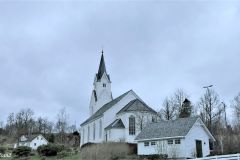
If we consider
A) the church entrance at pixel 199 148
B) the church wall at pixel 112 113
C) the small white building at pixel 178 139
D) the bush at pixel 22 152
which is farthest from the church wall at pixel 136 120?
the bush at pixel 22 152

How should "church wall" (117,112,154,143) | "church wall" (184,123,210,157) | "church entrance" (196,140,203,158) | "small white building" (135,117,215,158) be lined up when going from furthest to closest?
"church wall" (117,112,154,143), "church entrance" (196,140,203,158), "church wall" (184,123,210,157), "small white building" (135,117,215,158)

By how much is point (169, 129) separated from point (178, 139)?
220cm

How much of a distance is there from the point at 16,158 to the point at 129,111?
61.6ft

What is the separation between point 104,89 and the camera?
229 ft

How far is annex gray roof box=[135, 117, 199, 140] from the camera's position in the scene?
3716 cm

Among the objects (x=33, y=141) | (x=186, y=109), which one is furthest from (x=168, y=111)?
(x=33, y=141)

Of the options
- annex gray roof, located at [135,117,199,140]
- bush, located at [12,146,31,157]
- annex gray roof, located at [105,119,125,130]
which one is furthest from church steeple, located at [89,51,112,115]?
annex gray roof, located at [135,117,199,140]

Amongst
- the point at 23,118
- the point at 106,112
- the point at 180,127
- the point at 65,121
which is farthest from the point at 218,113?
the point at 23,118

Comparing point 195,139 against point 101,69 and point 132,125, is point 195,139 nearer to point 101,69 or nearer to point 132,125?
point 132,125

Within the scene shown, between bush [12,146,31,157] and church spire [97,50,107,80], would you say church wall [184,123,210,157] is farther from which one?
church spire [97,50,107,80]

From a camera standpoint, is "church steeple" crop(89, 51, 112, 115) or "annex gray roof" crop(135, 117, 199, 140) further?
"church steeple" crop(89, 51, 112, 115)

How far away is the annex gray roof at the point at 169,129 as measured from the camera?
1463 inches

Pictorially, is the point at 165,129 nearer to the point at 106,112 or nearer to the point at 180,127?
the point at 180,127

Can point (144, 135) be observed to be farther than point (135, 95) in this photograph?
No
